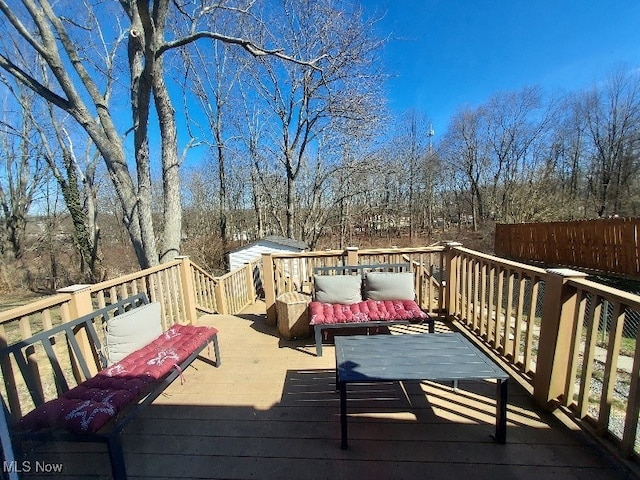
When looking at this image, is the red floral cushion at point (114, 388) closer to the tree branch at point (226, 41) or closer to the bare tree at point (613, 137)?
the tree branch at point (226, 41)

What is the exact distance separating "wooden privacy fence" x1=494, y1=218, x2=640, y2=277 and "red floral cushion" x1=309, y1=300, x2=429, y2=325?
348 inches

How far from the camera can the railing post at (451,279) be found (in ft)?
11.3

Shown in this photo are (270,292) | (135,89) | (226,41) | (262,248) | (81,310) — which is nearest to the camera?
(81,310)

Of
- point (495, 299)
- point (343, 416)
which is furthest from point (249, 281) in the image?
point (343, 416)

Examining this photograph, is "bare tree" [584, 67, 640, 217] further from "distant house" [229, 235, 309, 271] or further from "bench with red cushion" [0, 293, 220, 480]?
"bench with red cushion" [0, 293, 220, 480]

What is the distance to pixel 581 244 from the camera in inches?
381

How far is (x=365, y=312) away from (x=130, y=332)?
2.16m

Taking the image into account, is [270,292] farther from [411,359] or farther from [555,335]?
[555,335]

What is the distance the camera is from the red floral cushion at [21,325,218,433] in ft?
5.11

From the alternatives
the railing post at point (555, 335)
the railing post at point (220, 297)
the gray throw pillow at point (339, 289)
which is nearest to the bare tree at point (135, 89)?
the railing post at point (220, 297)

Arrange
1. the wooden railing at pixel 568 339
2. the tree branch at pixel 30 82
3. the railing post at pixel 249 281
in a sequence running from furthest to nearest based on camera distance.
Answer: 1. the railing post at pixel 249 281
2. the tree branch at pixel 30 82
3. the wooden railing at pixel 568 339

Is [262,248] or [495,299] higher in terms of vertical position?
[495,299]

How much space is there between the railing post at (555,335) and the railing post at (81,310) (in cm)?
339

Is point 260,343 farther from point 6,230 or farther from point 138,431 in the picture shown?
point 6,230
